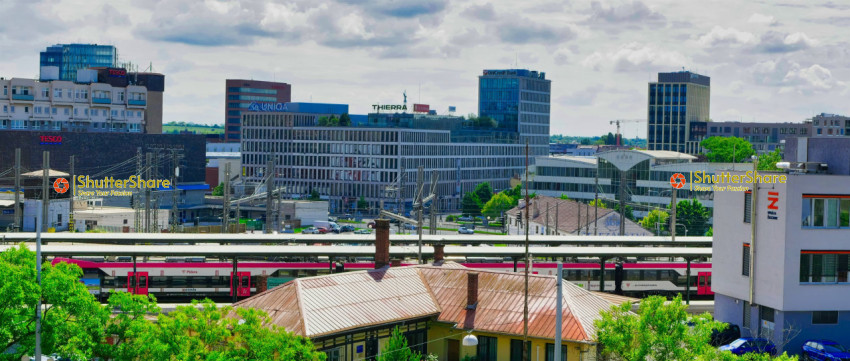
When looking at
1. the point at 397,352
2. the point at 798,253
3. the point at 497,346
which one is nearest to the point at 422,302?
the point at 497,346

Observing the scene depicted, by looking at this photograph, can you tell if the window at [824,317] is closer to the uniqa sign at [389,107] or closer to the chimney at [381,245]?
the chimney at [381,245]

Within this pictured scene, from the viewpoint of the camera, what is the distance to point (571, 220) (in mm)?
116312

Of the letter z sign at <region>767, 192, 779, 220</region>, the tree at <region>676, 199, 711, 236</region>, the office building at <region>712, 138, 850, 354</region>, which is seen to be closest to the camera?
the office building at <region>712, 138, 850, 354</region>

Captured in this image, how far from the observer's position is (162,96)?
625ft

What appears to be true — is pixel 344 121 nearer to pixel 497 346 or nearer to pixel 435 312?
pixel 435 312

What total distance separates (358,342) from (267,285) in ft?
66.4

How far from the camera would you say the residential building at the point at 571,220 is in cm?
11106

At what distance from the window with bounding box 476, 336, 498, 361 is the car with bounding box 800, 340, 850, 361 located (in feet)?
51.0

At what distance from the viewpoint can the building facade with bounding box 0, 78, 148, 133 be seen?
501ft

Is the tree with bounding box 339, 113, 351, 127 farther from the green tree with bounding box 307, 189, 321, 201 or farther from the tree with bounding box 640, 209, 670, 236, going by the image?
the tree with bounding box 640, 209, 670, 236

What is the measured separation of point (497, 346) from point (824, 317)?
18.2 metres

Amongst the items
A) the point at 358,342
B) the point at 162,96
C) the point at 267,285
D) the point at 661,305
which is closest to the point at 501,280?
the point at 358,342

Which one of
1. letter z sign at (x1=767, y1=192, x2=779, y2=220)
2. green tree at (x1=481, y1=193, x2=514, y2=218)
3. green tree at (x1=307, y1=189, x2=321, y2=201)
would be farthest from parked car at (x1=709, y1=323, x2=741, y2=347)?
green tree at (x1=307, y1=189, x2=321, y2=201)

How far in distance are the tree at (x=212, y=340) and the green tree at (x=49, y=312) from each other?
214 centimetres
